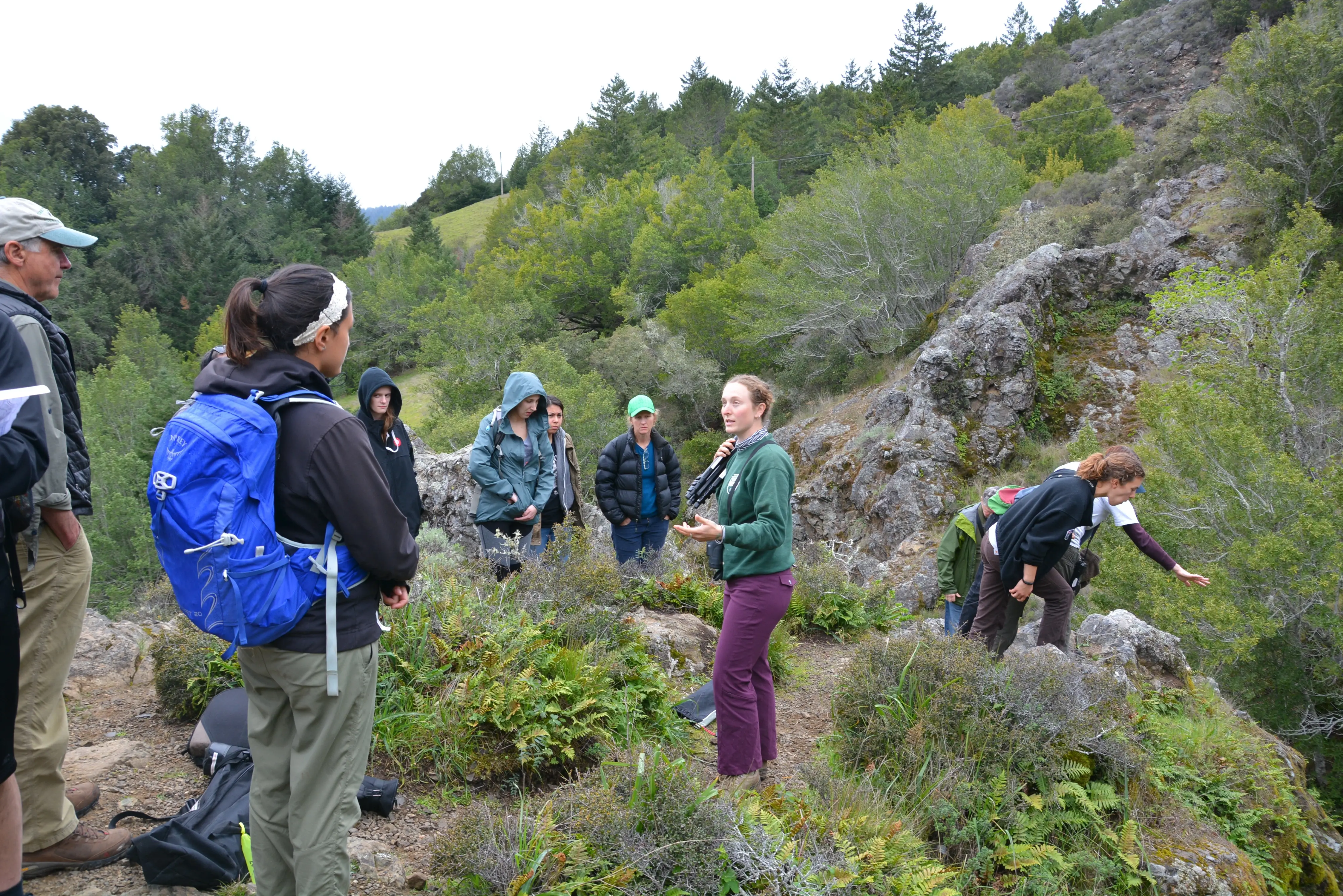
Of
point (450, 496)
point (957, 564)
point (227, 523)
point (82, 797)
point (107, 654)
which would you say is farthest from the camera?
point (450, 496)

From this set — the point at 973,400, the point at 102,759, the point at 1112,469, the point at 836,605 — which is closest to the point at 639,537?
the point at 836,605

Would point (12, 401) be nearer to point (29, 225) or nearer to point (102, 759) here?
point (29, 225)

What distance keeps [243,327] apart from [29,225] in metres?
1.19

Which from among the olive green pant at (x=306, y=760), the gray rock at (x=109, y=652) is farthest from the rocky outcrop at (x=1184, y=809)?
the gray rock at (x=109, y=652)

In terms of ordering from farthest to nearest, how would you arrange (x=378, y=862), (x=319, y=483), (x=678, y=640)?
(x=678, y=640)
(x=378, y=862)
(x=319, y=483)

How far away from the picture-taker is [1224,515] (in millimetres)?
11180

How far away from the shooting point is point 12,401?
187cm

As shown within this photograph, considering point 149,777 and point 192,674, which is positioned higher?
point 192,674

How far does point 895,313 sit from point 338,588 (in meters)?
25.2

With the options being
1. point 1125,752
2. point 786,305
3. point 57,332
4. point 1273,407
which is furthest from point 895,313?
point 57,332

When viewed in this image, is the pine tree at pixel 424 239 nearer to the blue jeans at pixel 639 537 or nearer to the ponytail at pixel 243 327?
the blue jeans at pixel 639 537

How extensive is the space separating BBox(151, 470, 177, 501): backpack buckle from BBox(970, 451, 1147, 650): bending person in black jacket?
4.10 metres

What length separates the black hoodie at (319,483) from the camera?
191 cm

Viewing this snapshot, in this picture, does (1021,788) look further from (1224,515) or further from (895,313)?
(895,313)
